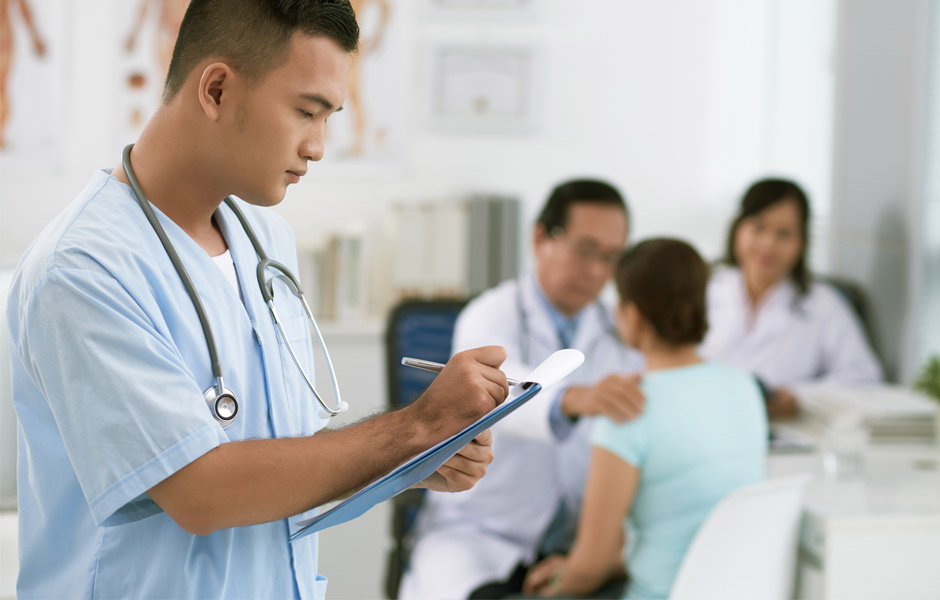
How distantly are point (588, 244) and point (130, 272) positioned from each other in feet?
4.54

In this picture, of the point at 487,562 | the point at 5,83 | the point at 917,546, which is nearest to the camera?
the point at 917,546

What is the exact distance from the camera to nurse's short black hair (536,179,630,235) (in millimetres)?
2162

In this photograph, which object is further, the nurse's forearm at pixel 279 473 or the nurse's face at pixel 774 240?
the nurse's face at pixel 774 240

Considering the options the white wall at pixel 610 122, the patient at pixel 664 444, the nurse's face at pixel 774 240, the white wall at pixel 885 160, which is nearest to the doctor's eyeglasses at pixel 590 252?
the patient at pixel 664 444

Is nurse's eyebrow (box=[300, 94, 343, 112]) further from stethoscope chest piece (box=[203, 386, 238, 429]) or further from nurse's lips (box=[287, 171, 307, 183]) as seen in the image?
stethoscope chest piece (box=[203, 386, 238, 429])

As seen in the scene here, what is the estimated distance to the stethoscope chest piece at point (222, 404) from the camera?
90cm

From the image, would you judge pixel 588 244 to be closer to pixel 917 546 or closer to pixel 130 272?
pixel 917 546

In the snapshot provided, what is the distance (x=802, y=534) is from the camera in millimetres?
1745

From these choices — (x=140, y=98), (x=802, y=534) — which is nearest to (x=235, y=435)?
(x=802, y=534)

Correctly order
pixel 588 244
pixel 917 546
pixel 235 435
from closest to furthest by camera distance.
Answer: pixel 235 435
pixel 917 546
pixel 588 244

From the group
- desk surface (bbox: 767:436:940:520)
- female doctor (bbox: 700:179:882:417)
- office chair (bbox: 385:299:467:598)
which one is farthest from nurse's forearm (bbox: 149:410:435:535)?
female doctor (bbox: 700:179:882:417)

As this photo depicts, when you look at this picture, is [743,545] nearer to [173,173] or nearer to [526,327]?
[526,327]

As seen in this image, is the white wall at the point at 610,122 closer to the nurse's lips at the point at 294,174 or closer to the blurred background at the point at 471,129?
the blurred background at the point at 471,129

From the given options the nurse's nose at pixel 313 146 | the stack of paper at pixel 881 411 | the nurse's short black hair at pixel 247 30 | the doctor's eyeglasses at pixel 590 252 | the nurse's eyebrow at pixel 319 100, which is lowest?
the stack of paper at pixel 881 411
